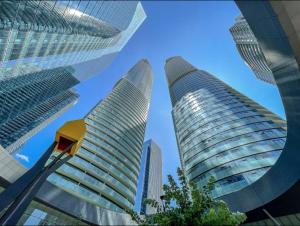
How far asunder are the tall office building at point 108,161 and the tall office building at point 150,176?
43452mm

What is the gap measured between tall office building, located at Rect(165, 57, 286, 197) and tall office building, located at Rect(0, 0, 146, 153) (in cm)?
4241

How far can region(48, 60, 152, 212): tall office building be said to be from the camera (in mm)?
33781

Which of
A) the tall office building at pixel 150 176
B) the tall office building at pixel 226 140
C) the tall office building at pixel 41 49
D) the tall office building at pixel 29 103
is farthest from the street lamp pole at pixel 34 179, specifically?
the tall office building at pixel 150 176

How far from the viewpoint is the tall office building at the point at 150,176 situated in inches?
3993

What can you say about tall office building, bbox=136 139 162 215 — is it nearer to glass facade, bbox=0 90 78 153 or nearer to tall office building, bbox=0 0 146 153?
glass facade, bbox=0 90 78 153

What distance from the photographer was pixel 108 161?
4347 cm

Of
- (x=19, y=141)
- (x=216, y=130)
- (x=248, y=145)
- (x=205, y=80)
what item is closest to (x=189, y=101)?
(x=205, y=80)

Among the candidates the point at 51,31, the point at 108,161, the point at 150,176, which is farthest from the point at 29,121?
the point at 108,161

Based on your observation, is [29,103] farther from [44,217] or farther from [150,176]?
[44,217]

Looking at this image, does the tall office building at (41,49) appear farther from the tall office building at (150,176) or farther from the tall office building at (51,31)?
the tall office building at (150,176)

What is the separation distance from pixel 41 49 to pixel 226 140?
62887 mm

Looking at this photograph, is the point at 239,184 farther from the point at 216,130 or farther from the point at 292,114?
the point at 292,114

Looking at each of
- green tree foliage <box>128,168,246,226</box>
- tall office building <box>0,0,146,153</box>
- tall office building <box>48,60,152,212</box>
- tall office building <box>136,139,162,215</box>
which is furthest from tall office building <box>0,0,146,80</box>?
tall office building <box>136,139,162,215</box>

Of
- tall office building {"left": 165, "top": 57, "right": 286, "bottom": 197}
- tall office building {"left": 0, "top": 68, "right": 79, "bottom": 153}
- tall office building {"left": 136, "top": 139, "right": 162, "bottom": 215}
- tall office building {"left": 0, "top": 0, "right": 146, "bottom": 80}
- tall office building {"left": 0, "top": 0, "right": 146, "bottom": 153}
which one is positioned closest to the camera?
tall office building {"left": 165, "top": 57, "right": 286, "bottom": 197}
